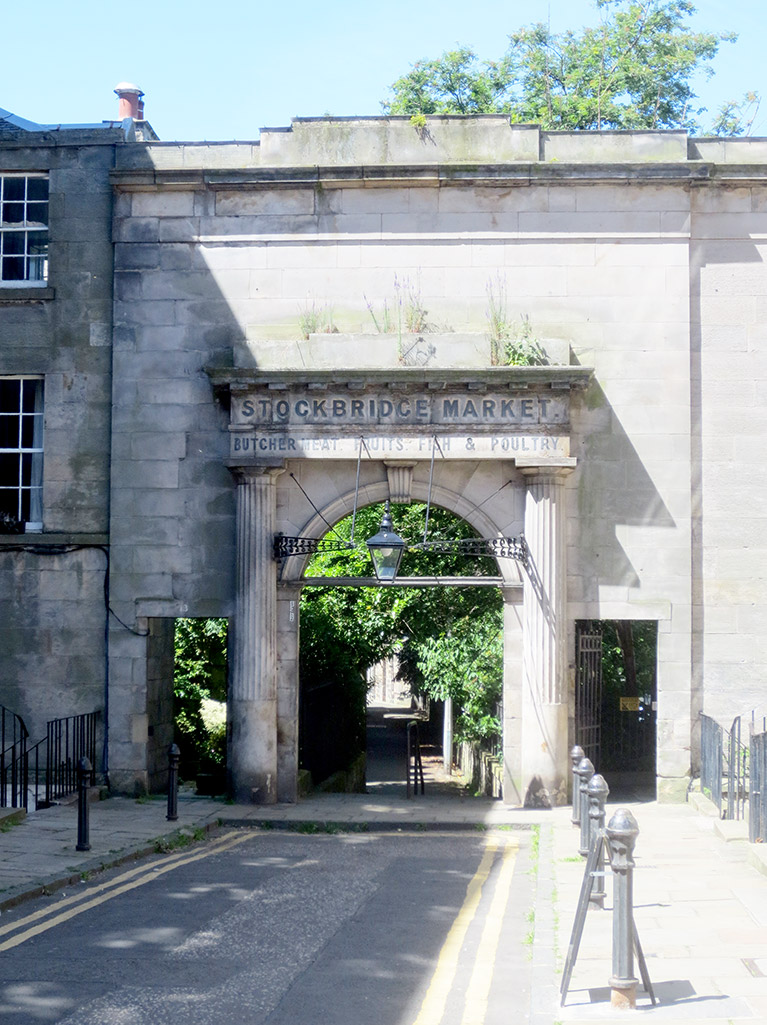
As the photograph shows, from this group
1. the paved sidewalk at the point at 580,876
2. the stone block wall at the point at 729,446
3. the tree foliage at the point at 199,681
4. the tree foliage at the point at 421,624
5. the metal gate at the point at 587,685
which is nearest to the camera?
the paved sidewalk at the point at 580,876

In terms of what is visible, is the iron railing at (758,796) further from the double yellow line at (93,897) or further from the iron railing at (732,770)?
the double yellow line at (93,897)

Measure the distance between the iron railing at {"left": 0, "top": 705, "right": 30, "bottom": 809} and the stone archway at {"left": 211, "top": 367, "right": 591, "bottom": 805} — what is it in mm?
2602

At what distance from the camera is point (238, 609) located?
15859 millimetres

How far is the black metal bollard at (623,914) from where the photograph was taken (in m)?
6.44

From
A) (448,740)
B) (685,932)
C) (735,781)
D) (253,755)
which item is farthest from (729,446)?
(448,740)

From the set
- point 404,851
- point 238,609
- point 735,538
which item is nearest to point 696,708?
point 735,538

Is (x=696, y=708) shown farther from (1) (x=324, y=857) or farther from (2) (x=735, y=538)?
(1) (x=324, y=857)

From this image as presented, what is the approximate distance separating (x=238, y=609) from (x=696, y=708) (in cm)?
594

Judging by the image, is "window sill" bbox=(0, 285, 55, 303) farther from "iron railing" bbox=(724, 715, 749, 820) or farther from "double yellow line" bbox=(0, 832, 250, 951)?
"iron railing" bbox=(724, 715, 749, 820)

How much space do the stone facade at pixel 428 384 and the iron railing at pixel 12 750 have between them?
518 mm

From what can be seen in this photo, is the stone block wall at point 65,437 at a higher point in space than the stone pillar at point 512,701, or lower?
higher

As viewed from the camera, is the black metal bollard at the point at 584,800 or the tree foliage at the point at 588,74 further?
the tree foliage at the point at 588,74

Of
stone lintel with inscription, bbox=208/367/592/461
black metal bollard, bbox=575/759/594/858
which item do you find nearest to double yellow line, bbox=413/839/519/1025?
black metal bollard, bbox=575/759/594/858

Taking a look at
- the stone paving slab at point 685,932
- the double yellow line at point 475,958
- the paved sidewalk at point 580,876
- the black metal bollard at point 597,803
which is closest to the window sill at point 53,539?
the paved sidewalk at point 580,876
